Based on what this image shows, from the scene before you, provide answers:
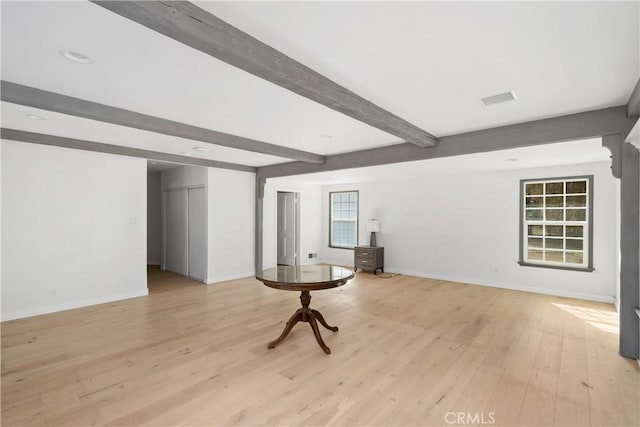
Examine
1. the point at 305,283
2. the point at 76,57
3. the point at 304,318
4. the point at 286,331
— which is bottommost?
the point at 286,331

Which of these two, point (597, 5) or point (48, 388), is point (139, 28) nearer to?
point (597, 5)

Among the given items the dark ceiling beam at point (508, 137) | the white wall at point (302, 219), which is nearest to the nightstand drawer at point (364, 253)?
the white wall at point (302, 219)

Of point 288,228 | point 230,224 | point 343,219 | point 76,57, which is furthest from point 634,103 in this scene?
point 288,228

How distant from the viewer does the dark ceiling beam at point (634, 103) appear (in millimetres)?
2403

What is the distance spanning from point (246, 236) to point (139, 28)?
5.22 m

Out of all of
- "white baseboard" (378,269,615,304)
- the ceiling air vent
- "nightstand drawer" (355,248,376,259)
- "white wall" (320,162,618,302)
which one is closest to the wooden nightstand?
Answer: "nightstand drawer" (355,248,376,259)

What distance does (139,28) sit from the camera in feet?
5.65

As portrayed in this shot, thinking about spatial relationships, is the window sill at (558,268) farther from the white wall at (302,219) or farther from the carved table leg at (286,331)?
the white wall at (302,219)

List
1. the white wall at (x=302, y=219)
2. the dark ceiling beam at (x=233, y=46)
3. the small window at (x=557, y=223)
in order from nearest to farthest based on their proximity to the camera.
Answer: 1. the dark ceiling beam at (x=233, y=46)
2. the small window at (x=557, y=223)
3. the white wall at (x=302, y=219)

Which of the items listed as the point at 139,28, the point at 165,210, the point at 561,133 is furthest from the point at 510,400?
the point at 165,210

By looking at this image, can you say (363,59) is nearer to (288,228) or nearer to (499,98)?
(499,98)

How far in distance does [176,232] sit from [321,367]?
5.44m

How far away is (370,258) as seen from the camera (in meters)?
6.99

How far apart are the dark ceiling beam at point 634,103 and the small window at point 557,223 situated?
2.75 m
